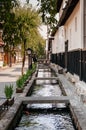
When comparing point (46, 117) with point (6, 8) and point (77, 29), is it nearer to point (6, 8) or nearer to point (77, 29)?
point (6, 8)

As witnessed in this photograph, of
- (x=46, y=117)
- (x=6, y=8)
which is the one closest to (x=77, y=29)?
(x=46, y=117)

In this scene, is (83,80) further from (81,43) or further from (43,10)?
(43,10)

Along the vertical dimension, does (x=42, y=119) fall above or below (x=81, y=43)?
below

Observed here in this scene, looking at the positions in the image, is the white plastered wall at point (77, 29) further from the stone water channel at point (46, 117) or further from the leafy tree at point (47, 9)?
the leafy tree at point (47, 9)

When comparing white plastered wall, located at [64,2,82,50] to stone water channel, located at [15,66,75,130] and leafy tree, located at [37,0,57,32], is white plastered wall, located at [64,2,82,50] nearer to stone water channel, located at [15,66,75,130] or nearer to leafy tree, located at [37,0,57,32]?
stone water channel, located at [15,66,75,130]

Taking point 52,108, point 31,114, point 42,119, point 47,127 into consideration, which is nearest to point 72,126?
point 47,127

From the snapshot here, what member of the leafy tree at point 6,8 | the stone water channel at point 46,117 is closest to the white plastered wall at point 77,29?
the stone water channel at point 46,117

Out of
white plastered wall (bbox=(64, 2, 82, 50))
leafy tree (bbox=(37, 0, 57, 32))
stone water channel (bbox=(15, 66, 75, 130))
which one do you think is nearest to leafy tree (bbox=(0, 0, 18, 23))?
leafy tree (bbox=(37, 0, 57, 32))

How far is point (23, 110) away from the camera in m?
12.7

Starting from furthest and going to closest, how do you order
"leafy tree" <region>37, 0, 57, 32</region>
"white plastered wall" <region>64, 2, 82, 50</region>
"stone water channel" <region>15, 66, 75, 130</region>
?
"white plastered wall" <region>64, 2, 82, 50</region>
"stone water channel" <region>15, 66, 75, 130</region>
"leafy tree" <region>37, 0, 57, 32</region>

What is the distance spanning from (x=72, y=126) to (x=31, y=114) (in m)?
2.36

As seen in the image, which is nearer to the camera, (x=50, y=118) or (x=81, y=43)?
(x=50, y=118)

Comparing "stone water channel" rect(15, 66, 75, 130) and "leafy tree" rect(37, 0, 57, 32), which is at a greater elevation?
"leafy tree" rect(37, 0, 57, 32)

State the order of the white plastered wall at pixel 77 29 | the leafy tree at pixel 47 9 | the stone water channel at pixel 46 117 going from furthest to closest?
the white plastered wall at pixel 77 29
the stone water channel at pixel 46 117
the leafy tree at pixel 47 9
